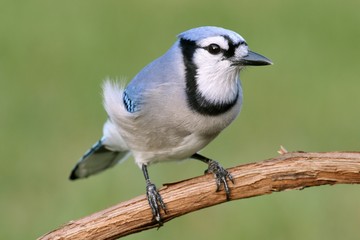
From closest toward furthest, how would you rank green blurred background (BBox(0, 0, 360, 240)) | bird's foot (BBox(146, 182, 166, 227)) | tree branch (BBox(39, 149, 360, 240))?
tree branch (BBox(39, 149, 360, 240)) < bird's foot (BBox(146, 182, 166, 227)) < green blurred background (BBox(0, 0, 360, 240))

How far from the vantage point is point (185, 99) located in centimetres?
410

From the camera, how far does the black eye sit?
4.00 m

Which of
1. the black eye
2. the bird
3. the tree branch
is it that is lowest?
the tree branch

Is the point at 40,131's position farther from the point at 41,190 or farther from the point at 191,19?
the point at 191,19

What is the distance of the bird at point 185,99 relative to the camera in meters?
4.03

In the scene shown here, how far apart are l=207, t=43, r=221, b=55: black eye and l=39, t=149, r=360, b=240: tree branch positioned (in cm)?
55

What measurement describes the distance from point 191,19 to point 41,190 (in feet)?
8.76

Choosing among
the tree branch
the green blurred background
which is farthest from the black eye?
the green blurred background

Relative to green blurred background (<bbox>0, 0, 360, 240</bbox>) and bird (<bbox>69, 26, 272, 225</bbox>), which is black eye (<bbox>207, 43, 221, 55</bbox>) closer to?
bird (<bbox>69, 26, 272, 225</bbox>)

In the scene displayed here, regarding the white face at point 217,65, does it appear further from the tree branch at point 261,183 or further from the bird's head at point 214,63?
the tree branch at point 261,183

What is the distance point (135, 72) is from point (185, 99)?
284cm

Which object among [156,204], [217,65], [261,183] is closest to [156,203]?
[156,204]

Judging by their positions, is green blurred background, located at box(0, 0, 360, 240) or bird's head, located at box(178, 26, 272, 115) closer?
bird's head, located at box(178, 26, 272, 115)

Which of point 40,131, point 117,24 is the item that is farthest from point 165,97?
point 117,24
